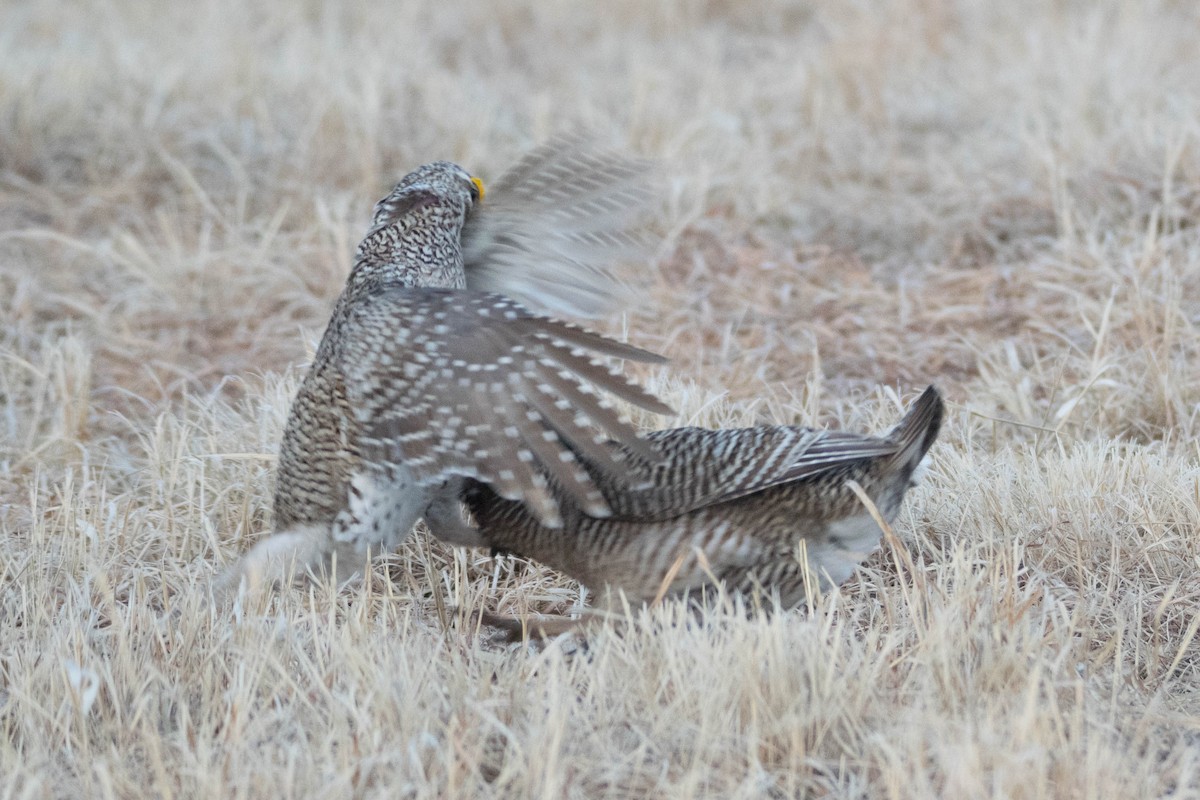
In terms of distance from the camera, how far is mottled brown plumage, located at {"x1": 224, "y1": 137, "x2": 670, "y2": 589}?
2.72 meters

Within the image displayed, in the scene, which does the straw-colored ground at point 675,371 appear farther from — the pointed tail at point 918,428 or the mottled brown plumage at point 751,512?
the pointed tail at point 918,428

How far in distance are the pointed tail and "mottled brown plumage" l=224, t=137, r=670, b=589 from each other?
1.56 feet

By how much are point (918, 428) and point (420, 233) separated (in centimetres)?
121

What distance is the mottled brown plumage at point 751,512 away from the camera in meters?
2.81

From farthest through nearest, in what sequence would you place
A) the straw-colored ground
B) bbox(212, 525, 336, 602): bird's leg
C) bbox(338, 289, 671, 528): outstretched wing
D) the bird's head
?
the bird's head < bbox(212, 525, 336, 602): bird's leg < bbox(338, 289, 671, 528): outstretched wing < the straw-colored ground

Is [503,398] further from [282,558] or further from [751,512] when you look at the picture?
[282,558]

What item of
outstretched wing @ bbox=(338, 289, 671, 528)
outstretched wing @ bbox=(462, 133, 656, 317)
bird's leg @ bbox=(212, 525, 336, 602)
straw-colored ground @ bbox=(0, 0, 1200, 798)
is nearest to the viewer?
straw-colored ground @ bbox=(0, 0, 1200, 798)

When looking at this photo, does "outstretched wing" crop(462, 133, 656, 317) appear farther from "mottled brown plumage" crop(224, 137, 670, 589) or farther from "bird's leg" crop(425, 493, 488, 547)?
"bird's leg" crop(425, 493, 488, 547)

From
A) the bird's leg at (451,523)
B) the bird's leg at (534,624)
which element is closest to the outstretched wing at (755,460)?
the bird's leg at (534,624)

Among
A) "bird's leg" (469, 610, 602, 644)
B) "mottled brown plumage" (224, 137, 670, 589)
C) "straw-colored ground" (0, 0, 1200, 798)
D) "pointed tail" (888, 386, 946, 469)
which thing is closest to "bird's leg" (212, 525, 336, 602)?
"mottled brown plumage" (224, 137, 670, 589)

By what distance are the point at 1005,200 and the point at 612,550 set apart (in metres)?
2.97

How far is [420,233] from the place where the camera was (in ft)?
10.8

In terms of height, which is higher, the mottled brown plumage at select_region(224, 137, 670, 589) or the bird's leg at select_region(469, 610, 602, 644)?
the mottled brown plumage at select_region(224, 137, 670, 589)

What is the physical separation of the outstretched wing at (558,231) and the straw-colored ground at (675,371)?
395mm
